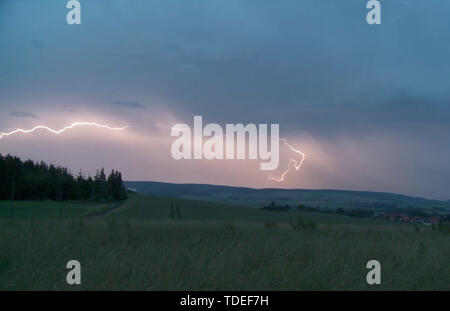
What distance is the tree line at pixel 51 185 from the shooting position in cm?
7369

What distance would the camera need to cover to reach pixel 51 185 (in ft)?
266

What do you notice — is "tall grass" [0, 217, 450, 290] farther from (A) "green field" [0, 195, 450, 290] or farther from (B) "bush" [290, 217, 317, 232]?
(B) "bush" [290, 217, 317, 232]

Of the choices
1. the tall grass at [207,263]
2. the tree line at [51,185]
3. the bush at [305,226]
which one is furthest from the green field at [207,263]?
the tree line at [51,185]

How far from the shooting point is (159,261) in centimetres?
886

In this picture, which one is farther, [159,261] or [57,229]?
[57,229]

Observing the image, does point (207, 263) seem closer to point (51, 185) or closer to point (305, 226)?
point (305, 226)

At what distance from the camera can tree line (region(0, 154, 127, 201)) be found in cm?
7369

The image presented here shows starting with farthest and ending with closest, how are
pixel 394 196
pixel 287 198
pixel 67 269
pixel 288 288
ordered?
pixel 287 198 < pixel 394 196 < pixel 67 269 < pixel 288 288

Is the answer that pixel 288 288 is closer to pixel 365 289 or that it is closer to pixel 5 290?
pixel 365 289

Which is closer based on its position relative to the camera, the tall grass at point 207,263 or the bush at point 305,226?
the tall grass at point 207,263

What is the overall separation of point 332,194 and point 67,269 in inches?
3324

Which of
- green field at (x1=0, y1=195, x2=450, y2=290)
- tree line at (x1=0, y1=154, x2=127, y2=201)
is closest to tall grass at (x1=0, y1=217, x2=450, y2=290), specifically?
green field at (x1=0, y1=195, x2=450, y2=290)

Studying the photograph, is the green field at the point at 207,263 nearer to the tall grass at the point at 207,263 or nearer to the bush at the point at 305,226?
the tall grass at the point at 207,263
